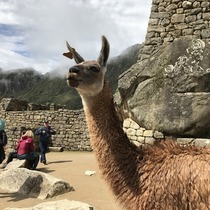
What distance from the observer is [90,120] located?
3172 millimetres

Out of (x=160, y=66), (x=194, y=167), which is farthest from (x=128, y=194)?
(x=160, y=66)

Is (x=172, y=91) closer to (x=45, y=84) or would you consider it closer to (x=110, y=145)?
(x=110, y=145)

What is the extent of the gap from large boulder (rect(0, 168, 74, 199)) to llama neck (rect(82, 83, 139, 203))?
3.32 meters

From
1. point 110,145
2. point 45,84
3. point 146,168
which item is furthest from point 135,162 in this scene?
point 45,84

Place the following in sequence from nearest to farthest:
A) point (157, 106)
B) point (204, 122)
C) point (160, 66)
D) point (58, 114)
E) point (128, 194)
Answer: point (128, 194) < point (204, 122) < point (157, 106) < point (160, 66) < point (58, 114)

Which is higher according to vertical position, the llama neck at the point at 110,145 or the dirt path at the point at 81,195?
the llama neck at the point at 110,145

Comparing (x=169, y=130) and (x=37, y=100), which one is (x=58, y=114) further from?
(x=37, y=100)

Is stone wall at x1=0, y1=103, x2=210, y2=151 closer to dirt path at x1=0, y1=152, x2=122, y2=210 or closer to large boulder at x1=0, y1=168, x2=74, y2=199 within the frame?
dirt path at x1=0, y1=152, x2=122, y2=210

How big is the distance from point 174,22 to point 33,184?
20.2 ft

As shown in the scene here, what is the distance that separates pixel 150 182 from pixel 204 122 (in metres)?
3.97

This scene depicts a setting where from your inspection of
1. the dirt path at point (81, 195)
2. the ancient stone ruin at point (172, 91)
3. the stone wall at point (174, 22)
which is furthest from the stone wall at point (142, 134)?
the stone wall at point (174, 22)

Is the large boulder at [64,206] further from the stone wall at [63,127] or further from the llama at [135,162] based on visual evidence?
the stone wall at [63,127]

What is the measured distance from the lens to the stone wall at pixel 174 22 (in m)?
9.34

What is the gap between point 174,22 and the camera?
31.7 ft
